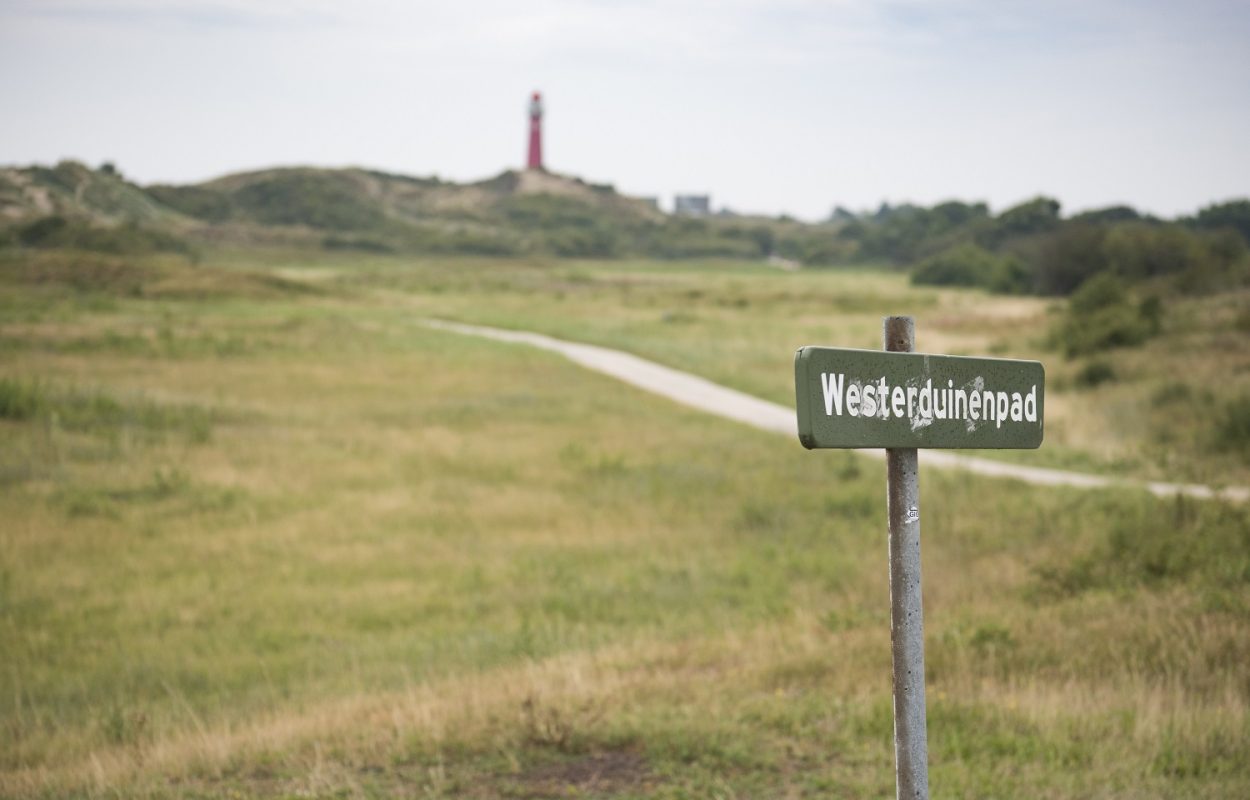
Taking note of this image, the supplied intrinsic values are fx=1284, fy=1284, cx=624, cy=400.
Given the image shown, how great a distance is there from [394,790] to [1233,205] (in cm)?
10696

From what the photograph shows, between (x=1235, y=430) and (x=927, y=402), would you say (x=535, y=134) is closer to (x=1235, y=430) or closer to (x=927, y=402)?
(x=1235, y=430)

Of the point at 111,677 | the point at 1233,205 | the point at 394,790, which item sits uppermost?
the point at 1233,205


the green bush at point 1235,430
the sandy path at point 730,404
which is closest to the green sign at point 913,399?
the sandy path at point 730,404

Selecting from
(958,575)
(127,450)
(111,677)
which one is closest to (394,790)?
(111,677)

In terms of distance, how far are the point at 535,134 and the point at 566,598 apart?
173 metres

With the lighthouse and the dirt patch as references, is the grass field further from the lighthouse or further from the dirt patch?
the lighthouse

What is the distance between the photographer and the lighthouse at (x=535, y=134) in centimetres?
→ 17350

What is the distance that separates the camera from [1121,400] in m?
28.3

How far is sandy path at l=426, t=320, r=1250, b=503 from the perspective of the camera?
62.1 feet

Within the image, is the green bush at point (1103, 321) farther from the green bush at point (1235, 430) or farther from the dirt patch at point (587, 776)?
the dirt patch at point (587, 776)

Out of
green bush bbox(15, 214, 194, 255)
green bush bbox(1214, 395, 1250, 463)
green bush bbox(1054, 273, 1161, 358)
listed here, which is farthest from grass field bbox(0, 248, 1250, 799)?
green bush bbox(15, 214, 194, 255)

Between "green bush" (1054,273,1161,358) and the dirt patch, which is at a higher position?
"green bush" (1054,273,1161,358)

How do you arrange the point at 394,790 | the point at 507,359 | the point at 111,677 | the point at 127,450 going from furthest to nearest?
the point at 507,359 < the point at 127,450 < the point at 111,677 < the point at 394,790

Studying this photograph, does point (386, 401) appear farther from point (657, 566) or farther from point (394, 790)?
point (394, 790)
